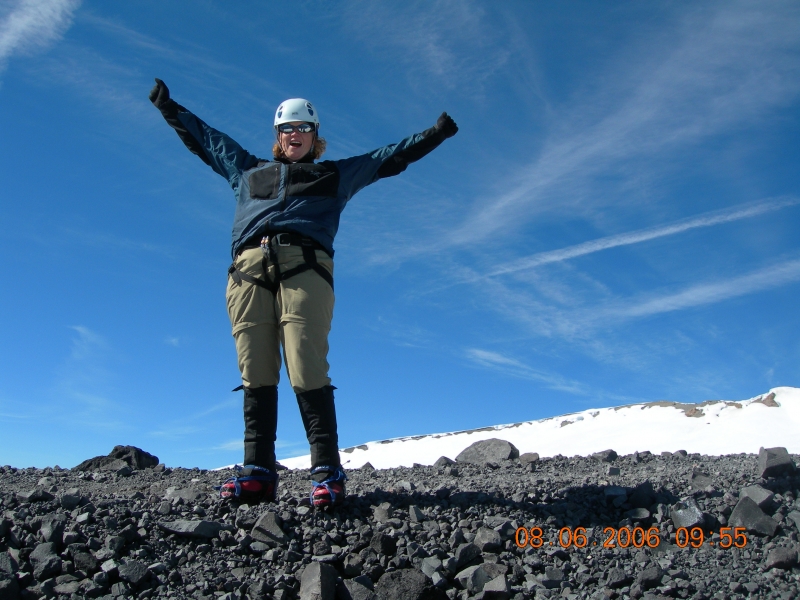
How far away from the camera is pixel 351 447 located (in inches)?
665

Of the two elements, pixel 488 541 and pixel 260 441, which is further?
pixel 260 441

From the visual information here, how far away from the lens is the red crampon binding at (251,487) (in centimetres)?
512

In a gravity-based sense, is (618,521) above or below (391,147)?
below

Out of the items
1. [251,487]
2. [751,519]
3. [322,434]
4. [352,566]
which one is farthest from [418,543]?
[751,519]

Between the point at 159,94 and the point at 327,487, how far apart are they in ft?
12.6

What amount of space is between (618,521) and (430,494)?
1.45 metres

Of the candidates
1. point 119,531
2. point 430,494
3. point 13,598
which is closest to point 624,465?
point 430,494

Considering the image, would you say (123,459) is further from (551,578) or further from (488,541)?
(551,578)

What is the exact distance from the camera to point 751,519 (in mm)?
5180

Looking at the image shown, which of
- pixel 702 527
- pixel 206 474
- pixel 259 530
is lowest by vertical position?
pixel 702 527

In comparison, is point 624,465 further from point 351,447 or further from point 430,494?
point 351,447
